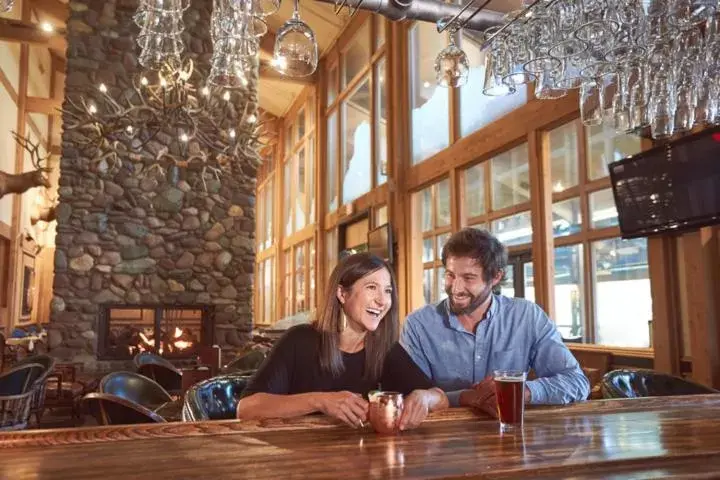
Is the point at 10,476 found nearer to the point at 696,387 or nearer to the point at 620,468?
the point at 620,468

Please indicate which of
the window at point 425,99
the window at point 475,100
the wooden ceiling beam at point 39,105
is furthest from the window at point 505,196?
the wooden ceiling beam at point 39,105

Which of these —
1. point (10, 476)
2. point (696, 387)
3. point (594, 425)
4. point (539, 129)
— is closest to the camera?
point (10, 476)

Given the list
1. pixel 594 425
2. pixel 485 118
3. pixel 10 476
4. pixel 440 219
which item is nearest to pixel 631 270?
pixel 485 118

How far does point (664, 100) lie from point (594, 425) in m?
1.36

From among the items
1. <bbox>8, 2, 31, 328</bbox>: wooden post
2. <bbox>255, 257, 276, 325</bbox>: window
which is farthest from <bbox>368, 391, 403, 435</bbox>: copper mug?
<bbox>255, 257, 276, 325</bbox>: window

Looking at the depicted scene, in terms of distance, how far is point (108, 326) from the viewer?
785 centimetres

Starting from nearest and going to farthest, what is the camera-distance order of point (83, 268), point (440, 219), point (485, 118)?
point (485, 118)
point (83, 268)
point (440, 219)

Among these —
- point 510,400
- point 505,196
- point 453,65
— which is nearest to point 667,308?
point 453,65

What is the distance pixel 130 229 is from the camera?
799cm

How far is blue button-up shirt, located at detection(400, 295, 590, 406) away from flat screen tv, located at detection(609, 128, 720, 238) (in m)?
1.83

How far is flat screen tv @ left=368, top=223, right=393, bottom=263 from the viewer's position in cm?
801

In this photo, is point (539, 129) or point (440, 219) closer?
point (539, 129)

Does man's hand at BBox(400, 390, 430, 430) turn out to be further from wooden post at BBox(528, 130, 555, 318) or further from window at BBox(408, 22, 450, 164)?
window at BBox(408, 22, 450, 164)

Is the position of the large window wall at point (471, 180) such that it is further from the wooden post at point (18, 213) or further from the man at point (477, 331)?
the wooden post at point (18, 213)
